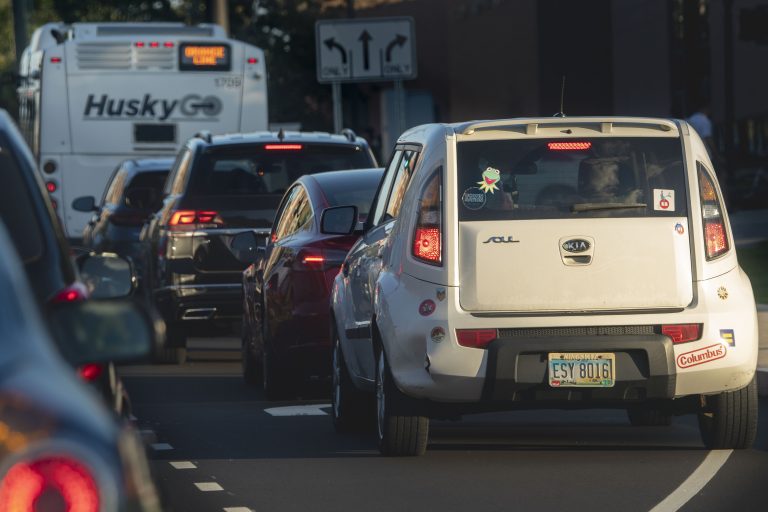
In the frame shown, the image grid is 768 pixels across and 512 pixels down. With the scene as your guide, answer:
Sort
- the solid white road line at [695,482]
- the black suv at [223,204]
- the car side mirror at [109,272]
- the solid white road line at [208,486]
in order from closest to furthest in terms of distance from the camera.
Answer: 1. the car side mirror at [109,272]
2. the solid white road line at [695,482]
3. the solid white road line at [208,486]
4. the black suv at [223,204]

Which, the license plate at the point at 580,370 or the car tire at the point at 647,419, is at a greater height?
the license plate at the point at 580,370

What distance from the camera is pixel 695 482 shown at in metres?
9.02

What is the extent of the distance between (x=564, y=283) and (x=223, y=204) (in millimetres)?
6676

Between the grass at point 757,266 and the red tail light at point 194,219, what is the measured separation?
5314 mm

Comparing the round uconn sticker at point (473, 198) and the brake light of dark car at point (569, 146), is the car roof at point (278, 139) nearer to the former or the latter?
the brake light of dark car at point (569, 146)

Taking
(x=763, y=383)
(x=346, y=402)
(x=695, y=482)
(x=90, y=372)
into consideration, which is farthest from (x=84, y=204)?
(x=90, y=372)

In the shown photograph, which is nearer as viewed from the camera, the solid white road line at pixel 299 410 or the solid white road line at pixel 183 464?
the solid white road line at pixel 183 464

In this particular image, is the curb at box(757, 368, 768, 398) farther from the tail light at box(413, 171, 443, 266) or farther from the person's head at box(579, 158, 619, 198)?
the tail light at box(413, 171, 443, 266)

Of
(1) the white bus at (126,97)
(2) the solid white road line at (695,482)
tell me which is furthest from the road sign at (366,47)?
(2) the solid white road line at (695,482)

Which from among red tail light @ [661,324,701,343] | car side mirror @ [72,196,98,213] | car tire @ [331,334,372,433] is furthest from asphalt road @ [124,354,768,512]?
car side mirror @ [72,196,98,213]

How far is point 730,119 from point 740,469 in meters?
26.2

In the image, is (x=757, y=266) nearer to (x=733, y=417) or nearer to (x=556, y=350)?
(x=733, y=417)

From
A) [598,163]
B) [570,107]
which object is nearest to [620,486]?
[598,163]

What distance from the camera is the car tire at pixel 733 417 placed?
32.1 ft
